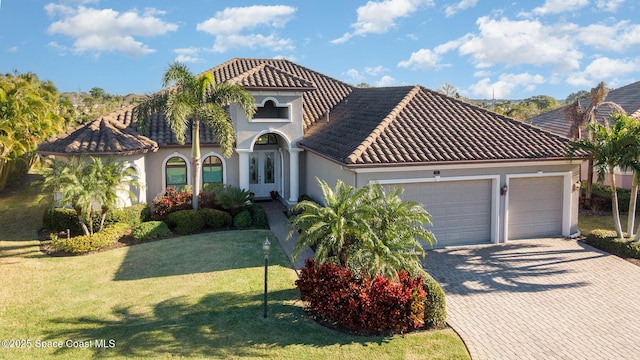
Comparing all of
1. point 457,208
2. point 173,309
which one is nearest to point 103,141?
point 173,309

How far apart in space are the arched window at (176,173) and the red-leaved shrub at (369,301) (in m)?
13.1

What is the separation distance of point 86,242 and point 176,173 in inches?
252

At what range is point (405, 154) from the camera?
16.1 metres

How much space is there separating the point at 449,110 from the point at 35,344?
1626 centimetres

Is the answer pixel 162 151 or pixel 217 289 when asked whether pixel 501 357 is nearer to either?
pixel 217 289

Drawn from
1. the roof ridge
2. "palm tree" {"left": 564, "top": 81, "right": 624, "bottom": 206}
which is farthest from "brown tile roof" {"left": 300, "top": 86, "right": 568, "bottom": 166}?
"palm tree" {"left": 564, "top": 81, "right": 624, "bottom": 206}

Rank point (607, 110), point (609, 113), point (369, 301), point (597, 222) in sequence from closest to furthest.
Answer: point (369, 301)
point (597, 222)
point (609, 113)
point (607, 110)

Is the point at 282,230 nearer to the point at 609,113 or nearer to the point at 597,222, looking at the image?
the point at 597,222

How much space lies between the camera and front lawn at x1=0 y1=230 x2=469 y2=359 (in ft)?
33.0

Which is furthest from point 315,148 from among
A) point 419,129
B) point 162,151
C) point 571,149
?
point 571,149

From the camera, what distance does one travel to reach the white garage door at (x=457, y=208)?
16703 millimetres

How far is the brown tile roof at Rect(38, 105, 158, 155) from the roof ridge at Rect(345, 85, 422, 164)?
9593mm

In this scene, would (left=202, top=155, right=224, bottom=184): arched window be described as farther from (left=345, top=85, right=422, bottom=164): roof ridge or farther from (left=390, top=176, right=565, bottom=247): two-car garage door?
(left=390, top=176, right=565, bottom=247): two-car garage door

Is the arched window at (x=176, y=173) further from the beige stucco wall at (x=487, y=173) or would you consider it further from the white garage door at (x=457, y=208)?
the white garage door at (x=457, y=208)
